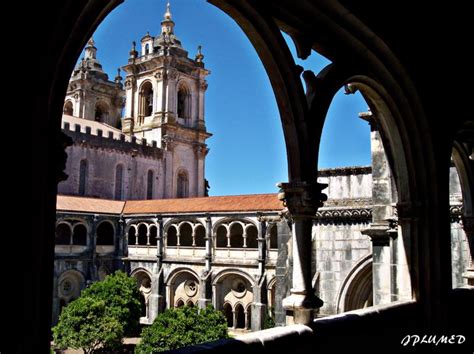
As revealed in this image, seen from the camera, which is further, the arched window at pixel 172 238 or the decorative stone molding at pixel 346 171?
the arched window at pixel 172 238

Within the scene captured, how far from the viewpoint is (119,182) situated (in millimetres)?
37594

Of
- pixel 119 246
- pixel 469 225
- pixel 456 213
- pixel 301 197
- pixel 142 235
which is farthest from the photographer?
pixel 142 235

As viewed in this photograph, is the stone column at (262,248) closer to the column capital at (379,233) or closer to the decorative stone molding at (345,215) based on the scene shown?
the decorative stone molding at (345,215)

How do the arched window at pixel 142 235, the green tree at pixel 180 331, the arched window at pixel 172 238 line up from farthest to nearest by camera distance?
the arched window at pixel 142 235, the arched window at pixel 172 238, the green tree at pixel 180 331

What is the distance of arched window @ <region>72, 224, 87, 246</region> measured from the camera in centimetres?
3072

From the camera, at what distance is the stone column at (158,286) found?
97.2 ft

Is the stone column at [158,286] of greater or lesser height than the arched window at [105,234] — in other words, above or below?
below

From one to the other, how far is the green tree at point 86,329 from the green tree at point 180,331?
252 cm

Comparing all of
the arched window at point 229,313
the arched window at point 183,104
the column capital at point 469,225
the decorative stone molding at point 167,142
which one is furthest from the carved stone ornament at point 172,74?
the column capital at point 469,225

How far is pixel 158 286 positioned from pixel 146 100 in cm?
1783

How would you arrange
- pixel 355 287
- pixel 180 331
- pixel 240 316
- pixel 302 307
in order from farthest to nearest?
pixel 240 316 < pixel 180 331 < pixel 355 287 < pixel 302 307

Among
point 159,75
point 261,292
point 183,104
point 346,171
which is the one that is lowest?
point 261,292

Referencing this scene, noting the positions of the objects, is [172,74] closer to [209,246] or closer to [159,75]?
[159,75]

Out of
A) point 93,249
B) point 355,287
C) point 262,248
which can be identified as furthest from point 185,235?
point 355,287
